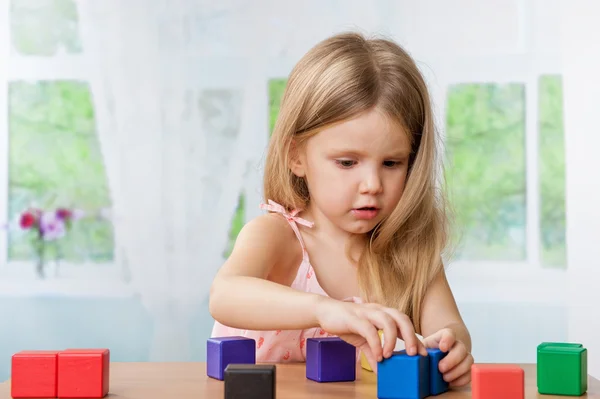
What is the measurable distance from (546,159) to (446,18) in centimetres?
59

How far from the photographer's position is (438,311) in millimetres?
1333

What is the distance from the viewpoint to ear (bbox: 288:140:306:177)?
1400 mm

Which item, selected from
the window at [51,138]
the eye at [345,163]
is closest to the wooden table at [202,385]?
the eye at [345,163]

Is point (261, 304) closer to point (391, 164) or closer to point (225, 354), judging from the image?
point (225, 354)

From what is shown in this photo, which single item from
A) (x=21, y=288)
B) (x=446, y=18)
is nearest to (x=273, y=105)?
(x=446, y=18)

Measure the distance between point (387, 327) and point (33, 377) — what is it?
0.38 meters

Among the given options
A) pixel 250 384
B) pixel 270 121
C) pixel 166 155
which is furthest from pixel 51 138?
pixel 250 384

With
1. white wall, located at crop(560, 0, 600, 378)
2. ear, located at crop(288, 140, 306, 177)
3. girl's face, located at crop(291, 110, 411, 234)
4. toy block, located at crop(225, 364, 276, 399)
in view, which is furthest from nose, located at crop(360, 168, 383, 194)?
white wall, located at crop(560, 0, 600, 378)

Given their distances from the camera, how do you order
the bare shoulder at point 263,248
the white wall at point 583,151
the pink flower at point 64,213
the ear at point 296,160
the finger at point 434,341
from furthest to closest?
the pink flower at point 64,213
the white wall at point 583,151
the ear at point 296,160
the bare shoulder at point 263,248
the finger at point 434,341

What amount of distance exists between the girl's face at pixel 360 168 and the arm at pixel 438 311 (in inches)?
5.8

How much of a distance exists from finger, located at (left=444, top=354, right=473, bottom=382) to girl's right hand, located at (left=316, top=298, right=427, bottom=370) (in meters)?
0.05

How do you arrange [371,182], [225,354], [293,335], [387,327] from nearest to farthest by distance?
1. [387,327]
2. [225,354]
3. [371,182]
4. [293,335]

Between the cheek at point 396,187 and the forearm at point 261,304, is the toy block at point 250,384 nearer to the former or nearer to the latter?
the forearm at point 261,304

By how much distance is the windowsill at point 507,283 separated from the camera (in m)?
2.90
